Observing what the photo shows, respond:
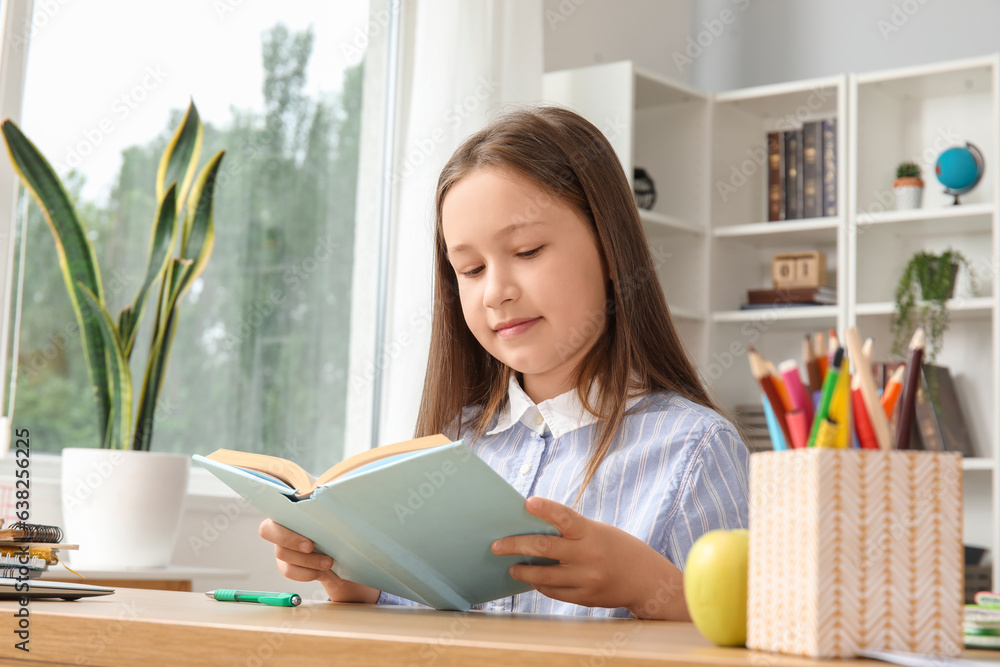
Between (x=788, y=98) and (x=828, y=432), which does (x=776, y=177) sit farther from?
(x=828, y=432)

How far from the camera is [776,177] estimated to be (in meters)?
3.19

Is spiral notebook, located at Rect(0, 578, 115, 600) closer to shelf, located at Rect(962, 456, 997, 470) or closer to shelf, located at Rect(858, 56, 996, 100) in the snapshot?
shelf, located at Rect(962, 456, 997, 470)

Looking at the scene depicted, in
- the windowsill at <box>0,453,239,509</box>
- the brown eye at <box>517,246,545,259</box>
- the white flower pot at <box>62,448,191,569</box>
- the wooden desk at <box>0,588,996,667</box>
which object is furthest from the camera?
the windowsill at <box>0,453,239,509</box>

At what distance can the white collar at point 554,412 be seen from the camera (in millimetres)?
1187

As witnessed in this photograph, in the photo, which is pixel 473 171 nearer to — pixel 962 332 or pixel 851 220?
pixel 851 220

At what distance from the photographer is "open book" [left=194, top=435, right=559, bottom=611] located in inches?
26.9

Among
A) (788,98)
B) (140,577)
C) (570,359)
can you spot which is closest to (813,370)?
(570,359)

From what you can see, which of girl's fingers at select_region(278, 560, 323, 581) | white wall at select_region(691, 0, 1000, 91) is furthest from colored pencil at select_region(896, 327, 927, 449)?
white wall at select_region(691, 0, 1000, 91)

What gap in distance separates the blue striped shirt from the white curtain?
1.38 metres

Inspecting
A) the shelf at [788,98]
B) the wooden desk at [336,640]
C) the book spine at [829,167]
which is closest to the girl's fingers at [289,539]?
the wooden desk at [336,640]

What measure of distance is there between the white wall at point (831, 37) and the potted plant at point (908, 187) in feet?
1.45

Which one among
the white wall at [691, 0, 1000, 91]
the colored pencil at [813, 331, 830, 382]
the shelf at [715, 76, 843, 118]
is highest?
the white wall at [691, 0, 1000, 91]

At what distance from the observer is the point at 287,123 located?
8.94ft

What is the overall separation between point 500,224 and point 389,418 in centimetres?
156
